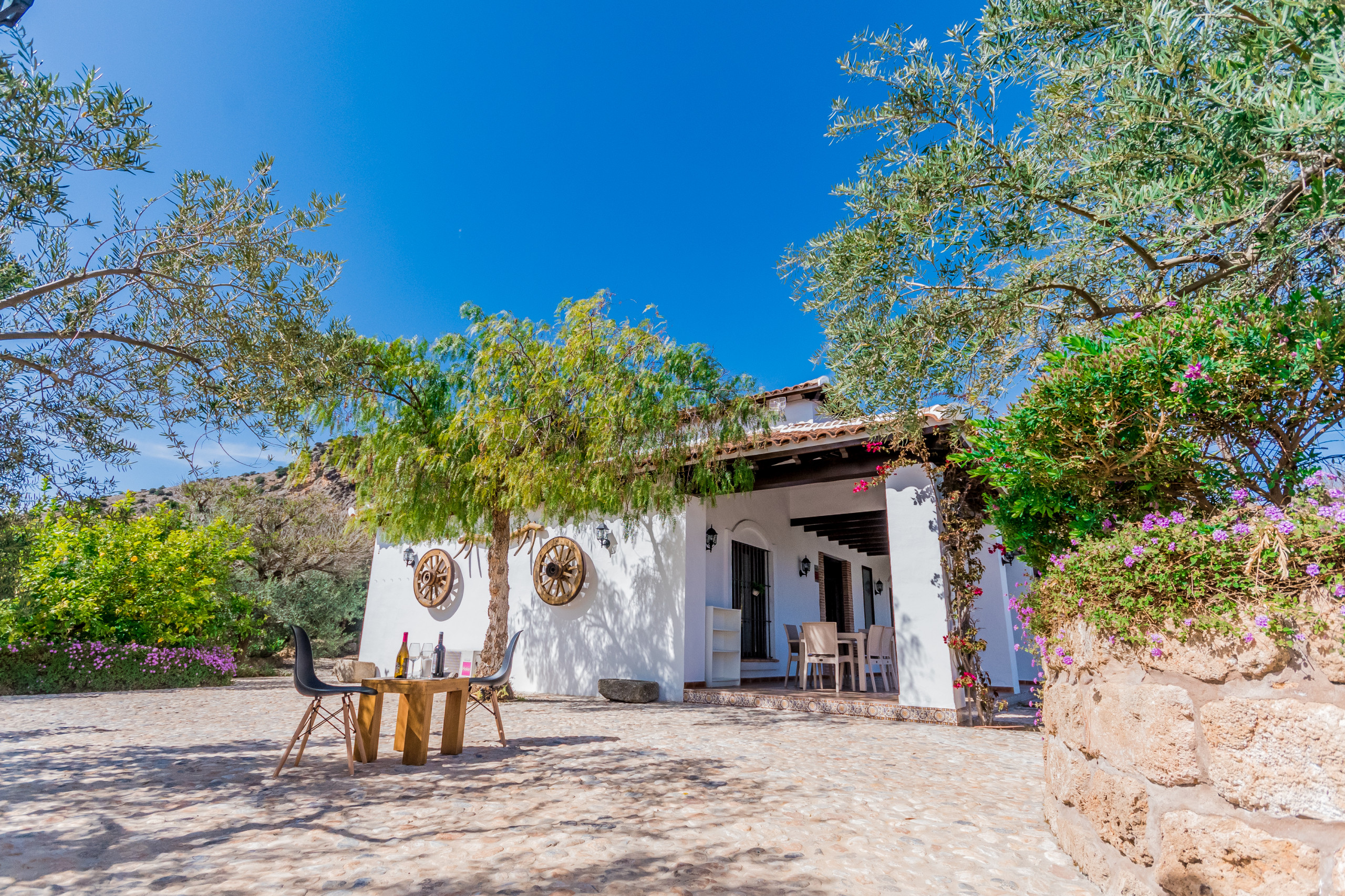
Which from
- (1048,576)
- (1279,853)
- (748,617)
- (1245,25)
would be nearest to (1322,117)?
(1245,25)

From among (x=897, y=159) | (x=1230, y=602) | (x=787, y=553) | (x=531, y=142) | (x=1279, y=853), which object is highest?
(x=531, y=142)

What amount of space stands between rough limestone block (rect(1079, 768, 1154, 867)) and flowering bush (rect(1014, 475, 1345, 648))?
47 centimetres

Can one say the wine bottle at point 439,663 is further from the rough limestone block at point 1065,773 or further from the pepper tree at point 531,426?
the rough limestone block at point 1065,773

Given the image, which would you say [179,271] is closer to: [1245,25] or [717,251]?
[1245,25]

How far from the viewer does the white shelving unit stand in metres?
8.62

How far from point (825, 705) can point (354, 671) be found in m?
7.24

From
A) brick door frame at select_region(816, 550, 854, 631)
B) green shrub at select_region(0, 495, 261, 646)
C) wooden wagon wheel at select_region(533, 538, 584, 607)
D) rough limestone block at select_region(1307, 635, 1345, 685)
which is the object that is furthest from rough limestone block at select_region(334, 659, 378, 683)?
rough limestone block at select_region(1307, 635, 1345, 685)

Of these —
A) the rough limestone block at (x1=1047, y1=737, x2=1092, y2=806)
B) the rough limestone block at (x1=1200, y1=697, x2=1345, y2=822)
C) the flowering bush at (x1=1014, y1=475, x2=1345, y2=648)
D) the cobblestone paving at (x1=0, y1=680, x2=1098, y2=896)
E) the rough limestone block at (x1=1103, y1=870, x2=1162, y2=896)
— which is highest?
the flowering bush at (x1=1014, y1=475, x2=1345, y2=648)

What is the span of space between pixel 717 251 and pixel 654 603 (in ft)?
25.9

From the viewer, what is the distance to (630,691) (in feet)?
26.1

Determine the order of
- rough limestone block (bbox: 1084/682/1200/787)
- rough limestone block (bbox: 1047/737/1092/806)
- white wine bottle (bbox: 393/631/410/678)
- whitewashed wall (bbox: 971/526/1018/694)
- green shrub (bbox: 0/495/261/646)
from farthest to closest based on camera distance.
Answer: whitewashed wall (bbox: 971/526/1018/694) → green shrub (bbox: 0/495/261/646) → white wine bottle (bbox: 393/631/410/678) → rough limestone block (bbox: 1047/737/1092/806) → rough limestone block (bbox: 1084/682/1200/787)

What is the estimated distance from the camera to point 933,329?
3871mm

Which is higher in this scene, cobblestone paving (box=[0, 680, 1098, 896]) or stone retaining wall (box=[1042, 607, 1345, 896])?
stone retaining wall (box=[1042, 607, 1345, 896])

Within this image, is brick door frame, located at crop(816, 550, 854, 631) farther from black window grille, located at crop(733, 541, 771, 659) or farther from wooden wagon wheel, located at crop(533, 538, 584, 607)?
wooden wagon wheel, located at crop(533, 538, 584, 607)
